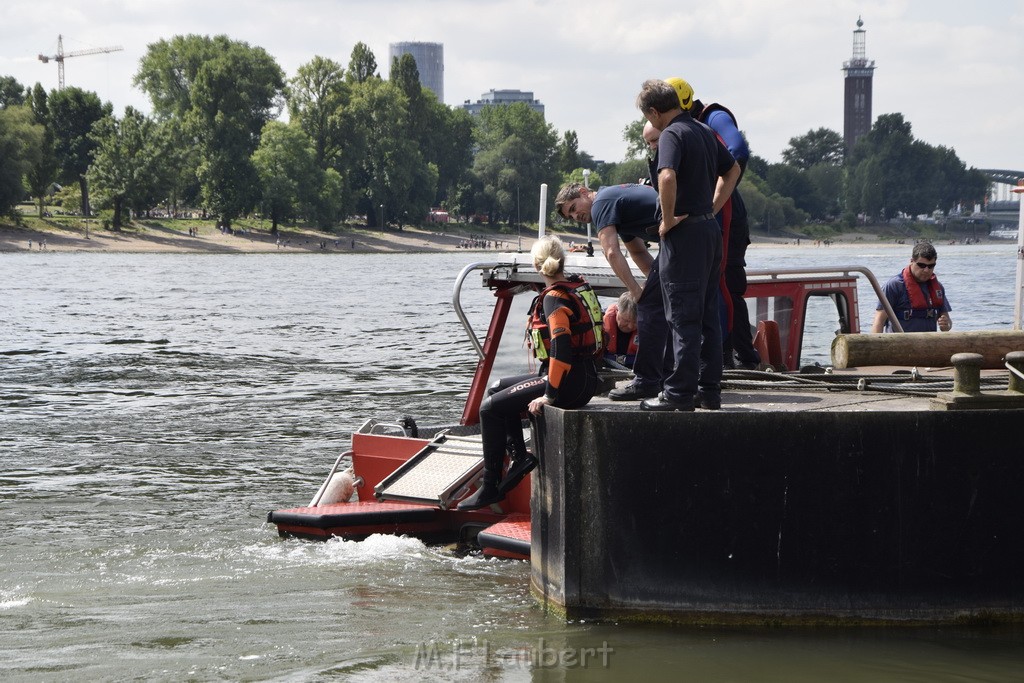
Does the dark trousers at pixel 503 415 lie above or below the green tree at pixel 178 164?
below

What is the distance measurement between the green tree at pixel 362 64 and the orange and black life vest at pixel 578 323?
133341 mm

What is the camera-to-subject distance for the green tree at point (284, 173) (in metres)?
115

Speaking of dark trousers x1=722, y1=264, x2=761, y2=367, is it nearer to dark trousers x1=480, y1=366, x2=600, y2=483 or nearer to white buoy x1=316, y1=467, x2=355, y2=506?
dark trousers x1=480, y1=366, x2=600, y2=483

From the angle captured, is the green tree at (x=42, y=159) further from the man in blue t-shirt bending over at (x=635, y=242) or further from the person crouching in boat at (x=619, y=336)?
the man in blue t-shirt bending over at (x=635, y=242)

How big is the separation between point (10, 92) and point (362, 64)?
33.6 metres

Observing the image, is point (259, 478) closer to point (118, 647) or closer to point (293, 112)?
point (118, 647)

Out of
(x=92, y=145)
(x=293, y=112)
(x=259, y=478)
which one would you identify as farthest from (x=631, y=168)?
(x=259, y=478)

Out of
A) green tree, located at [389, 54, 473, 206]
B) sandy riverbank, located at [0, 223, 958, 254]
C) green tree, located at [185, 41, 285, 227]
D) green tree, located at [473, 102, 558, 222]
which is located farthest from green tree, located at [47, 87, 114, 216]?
green tree, located at [473, 102, 558, 222]

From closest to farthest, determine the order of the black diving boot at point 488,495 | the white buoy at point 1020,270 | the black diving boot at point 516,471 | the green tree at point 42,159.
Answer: the black diving boot at point 516,471 < the black diving boot at point 488,495 < the white buoy at point 1020,270 < the green tree at point 42,159

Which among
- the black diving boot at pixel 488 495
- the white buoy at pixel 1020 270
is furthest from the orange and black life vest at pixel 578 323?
the white buoy at pixel 1020 270

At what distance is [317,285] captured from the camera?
65.2 m

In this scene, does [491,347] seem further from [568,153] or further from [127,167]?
[568,153]

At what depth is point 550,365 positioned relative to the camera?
8062 mm

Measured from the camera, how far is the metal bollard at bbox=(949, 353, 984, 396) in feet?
24.8
